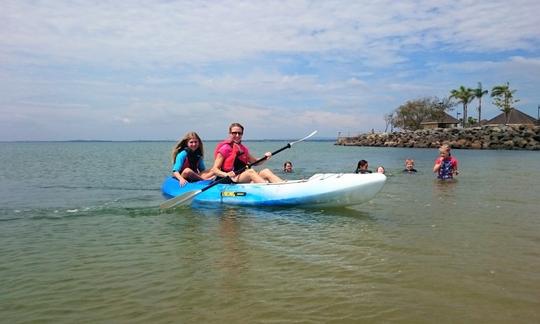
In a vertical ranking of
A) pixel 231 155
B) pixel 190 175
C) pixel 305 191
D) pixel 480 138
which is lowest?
pixel 305 191

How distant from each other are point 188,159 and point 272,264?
19.5ft

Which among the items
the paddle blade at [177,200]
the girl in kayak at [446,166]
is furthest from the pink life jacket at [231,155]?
the girl in kayak at [446,166]

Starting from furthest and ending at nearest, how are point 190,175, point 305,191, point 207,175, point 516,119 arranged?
point 516,119, point 190,175, point 207,175, point 305,191

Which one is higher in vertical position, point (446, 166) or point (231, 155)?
point (231, 155)

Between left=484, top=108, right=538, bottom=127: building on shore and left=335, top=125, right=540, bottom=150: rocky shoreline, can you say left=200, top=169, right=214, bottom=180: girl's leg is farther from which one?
left=484, top=108, right=538, bottom=127: building on shore

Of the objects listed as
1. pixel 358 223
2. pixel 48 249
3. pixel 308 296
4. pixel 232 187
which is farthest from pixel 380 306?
pixel 232 187

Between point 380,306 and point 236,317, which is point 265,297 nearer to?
point 236,317

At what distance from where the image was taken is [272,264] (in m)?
5.25

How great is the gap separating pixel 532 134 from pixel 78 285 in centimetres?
5243

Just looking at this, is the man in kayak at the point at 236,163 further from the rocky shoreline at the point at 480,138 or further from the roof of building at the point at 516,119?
the roof of building at the point at 516,119

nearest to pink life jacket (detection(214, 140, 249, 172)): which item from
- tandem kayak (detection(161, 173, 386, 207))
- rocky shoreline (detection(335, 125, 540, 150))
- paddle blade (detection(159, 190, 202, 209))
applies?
tandem kayak (detection(161, 173, 386, 207))

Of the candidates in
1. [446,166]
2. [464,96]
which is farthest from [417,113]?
[446,166]

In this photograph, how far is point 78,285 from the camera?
460 centimetres

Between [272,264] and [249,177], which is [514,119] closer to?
[249,177]
